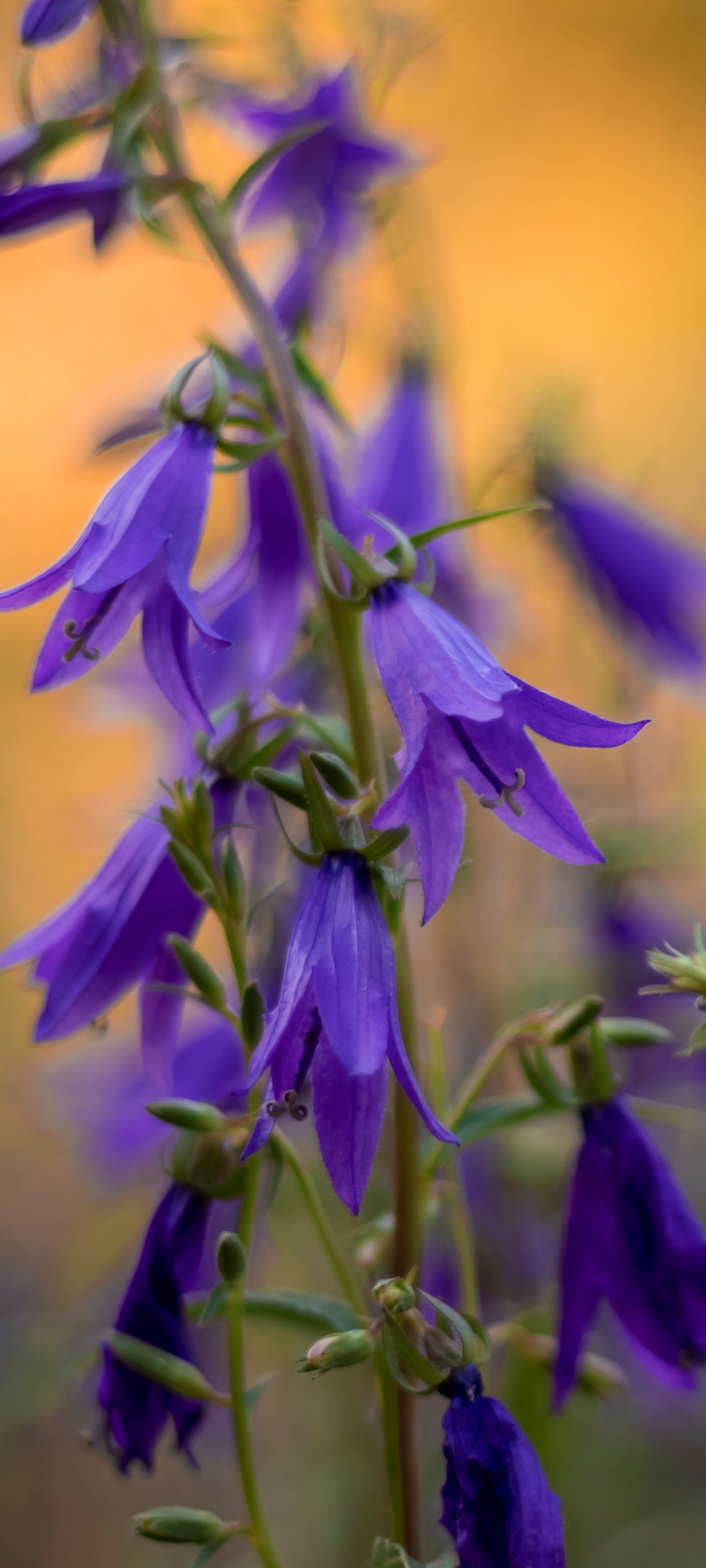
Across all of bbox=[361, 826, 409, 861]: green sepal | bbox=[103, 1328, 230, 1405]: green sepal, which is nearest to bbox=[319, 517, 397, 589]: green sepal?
bbox=[361, 826, 409, 861]: green sepal

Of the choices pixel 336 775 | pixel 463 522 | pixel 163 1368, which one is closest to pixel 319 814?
pixel 336 775

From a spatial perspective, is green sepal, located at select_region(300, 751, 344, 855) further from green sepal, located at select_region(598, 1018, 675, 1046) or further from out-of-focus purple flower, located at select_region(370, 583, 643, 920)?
green sepal, located at select_region(598, 1018, 675, 1046)

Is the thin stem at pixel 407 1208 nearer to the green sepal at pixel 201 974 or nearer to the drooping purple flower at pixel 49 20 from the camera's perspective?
the green sepal at pixel 201 974

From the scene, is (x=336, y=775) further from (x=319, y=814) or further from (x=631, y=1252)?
(x=631, y=1252)

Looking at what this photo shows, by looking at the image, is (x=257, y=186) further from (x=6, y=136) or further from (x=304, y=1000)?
(x=304, y=1000)

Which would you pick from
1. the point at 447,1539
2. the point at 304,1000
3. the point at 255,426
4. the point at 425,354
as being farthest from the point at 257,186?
the point at 447,1539

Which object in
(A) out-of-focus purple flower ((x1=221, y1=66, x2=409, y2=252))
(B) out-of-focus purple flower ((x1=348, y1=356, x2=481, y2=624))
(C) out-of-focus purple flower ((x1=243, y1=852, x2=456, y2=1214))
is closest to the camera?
(C) out-of-focus purple flower ((x1=243, y1=852, x2=456, y2=1214))
